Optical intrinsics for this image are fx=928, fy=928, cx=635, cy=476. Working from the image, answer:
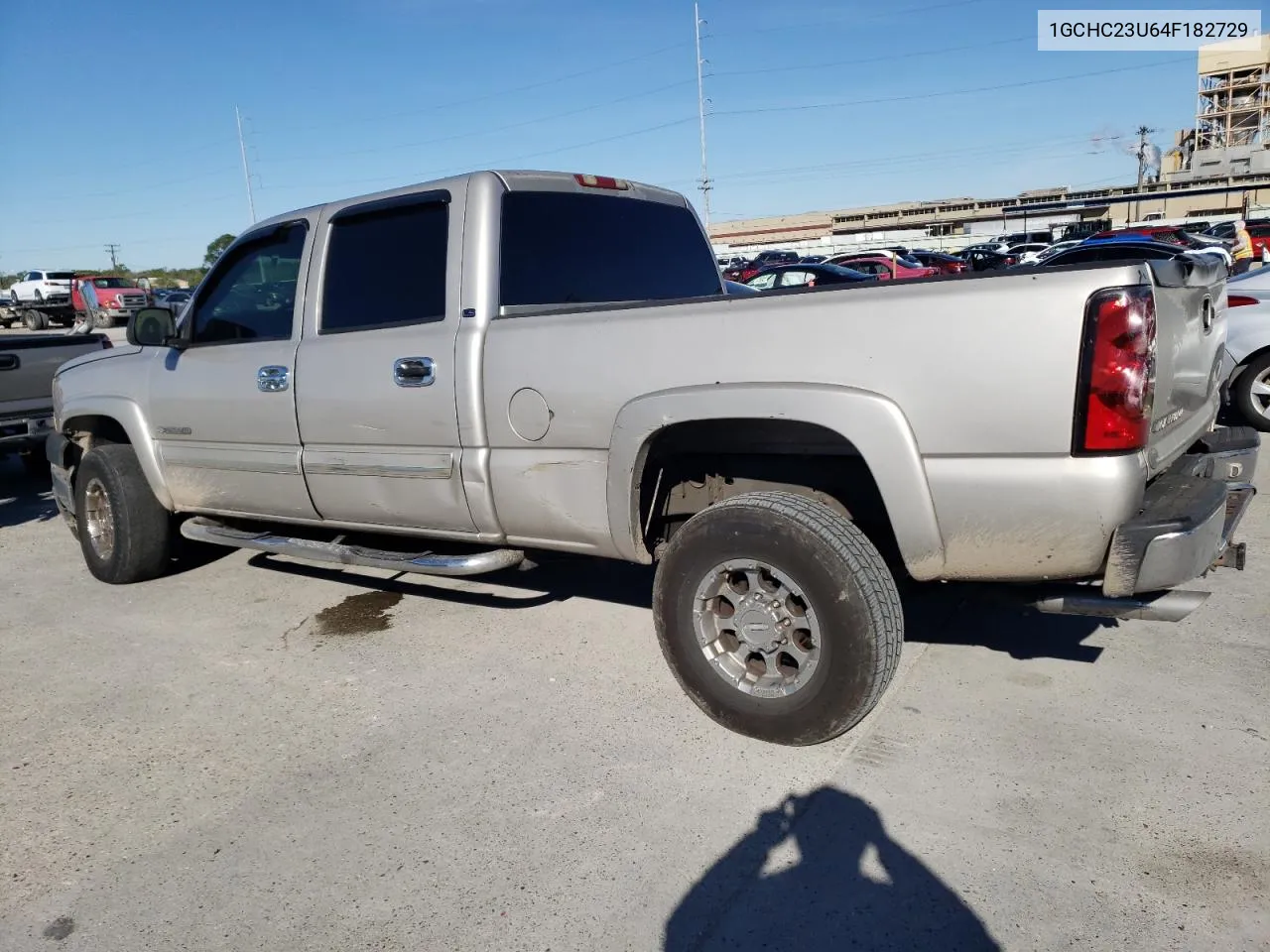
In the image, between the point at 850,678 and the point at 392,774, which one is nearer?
the point at 850,678

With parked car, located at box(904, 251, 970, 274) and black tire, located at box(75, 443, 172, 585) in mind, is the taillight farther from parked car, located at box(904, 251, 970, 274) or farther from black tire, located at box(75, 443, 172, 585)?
parked car, located at box(904, 251, 970, 274)

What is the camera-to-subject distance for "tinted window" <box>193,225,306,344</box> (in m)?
4.45

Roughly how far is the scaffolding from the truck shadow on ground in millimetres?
118325

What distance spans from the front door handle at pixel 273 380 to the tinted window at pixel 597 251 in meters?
1.22

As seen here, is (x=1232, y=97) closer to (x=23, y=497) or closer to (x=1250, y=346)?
(x=1250, y=346)

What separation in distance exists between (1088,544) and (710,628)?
49.7 inches

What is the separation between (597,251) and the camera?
4.23 meters

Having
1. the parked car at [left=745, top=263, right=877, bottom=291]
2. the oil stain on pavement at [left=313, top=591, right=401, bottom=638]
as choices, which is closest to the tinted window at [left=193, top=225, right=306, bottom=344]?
the oil stain on pavement at [left=313, top=591, right=401, bottom=638]

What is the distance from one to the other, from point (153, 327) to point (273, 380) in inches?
40.9

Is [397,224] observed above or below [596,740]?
above

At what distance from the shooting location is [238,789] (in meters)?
3.15

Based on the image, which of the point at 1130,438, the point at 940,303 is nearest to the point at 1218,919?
the point at 1130,438

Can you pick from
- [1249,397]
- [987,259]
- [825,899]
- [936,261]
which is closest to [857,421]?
[825,899]

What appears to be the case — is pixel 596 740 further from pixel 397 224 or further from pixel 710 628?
pixel 397 224
